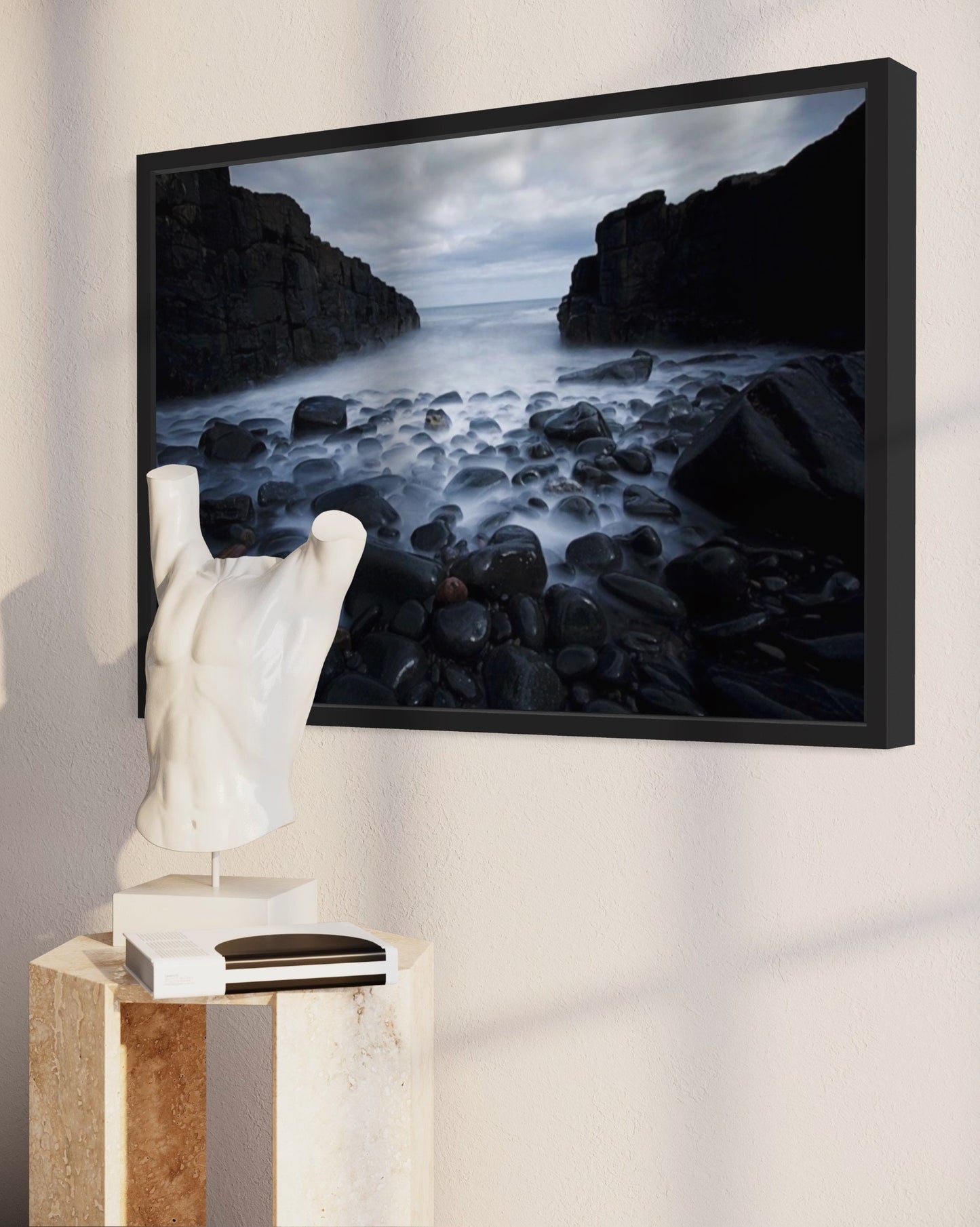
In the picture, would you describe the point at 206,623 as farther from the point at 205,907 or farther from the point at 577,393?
Answer: the point at 577,393

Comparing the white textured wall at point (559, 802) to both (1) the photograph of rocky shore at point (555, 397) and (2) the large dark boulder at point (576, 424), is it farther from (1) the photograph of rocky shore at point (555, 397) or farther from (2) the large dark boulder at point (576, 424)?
(2) the large dark boulder at point (576, 424)

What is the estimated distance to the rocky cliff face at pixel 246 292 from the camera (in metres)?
2.31

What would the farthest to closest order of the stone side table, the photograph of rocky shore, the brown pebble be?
the brown pebble → the photograph of rocky shore → the stone side table

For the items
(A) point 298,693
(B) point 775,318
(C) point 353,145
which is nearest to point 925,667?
(B) point 775,318

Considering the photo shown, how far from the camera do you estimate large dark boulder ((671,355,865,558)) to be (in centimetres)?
194

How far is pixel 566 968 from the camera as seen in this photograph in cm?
216

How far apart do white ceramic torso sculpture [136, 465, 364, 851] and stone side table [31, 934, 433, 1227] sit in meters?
0.24

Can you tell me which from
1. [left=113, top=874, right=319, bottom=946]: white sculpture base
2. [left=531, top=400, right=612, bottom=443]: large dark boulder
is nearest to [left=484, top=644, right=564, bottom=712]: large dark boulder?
[left=531, top=400, right=612, bottom=443]: large dark boulder

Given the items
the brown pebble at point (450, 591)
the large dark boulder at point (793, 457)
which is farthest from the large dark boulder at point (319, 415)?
the large dark boulder at point (793, 457)

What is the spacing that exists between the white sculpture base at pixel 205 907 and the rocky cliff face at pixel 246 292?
3.14ft

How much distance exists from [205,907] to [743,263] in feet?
4.10

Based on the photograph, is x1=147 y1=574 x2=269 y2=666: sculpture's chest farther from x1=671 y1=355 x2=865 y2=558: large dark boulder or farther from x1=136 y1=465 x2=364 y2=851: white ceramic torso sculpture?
x1=671 y1=355 x2=865 y2=558: large dark boulder

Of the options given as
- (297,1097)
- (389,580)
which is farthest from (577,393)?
(297,1097)

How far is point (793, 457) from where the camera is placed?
6.52 ft
